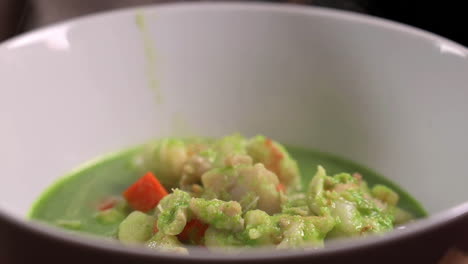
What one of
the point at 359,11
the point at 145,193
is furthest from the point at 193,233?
the point at 359,11

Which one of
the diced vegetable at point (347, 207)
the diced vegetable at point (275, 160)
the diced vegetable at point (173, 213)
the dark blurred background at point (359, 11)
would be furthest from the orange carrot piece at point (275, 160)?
the dark blurred background at point (359, 11)

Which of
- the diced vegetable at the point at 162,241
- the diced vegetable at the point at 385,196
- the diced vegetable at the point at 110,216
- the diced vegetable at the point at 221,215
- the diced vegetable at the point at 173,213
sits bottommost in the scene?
the diced vegetable at the point at 110,216

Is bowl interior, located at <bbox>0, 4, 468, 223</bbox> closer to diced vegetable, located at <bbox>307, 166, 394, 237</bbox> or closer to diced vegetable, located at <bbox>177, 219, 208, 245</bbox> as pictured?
diced vegetable, located at <bbox>307, 166, 394, 237</bbox>

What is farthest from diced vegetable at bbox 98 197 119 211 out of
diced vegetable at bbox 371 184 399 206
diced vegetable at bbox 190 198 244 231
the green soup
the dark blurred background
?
the dark blurred background

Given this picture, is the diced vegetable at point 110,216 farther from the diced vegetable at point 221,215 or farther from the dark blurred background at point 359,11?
the dark blurred background at point 359,11

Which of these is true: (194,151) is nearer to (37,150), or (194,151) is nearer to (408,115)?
(37,150)

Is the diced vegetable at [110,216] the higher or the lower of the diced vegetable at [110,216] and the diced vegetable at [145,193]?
the lower
